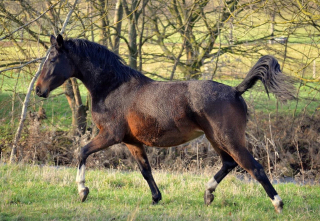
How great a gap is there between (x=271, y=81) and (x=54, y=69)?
3.27 meters

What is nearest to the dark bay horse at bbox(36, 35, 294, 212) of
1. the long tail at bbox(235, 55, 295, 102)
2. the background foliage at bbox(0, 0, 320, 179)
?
the long tail at bbox(235, 55, 295, 102)

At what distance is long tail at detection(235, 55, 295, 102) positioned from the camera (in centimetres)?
558

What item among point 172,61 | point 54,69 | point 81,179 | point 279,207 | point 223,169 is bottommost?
point 279,207

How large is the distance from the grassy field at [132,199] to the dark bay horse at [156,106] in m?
0.31

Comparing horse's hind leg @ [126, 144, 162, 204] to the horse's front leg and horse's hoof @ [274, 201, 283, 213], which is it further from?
horse's hoof @ [274, 201, 283, 213]

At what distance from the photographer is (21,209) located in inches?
203

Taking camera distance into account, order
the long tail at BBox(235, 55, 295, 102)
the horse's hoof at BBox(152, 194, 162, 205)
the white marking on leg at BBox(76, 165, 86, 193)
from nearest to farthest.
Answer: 1. the long tail at BBox(235, 55, 295, 102)
2. the white marking on leg at BBox(76, 165, 86, 193)
3. the horse's hoof at BBox(152, 194, 162, 205)

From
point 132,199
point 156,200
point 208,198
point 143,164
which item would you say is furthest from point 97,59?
point 208,198

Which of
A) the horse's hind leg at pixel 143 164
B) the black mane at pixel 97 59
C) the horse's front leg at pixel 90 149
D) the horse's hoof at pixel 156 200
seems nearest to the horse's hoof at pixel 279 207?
the horse's hoof at pixel 156 200

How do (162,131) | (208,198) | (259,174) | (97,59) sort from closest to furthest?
1. (259,174)
2. (162,131)
3. (208,198)
4. (97,59)

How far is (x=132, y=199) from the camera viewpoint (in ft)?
19.8

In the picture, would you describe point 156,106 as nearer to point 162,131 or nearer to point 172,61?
point 162,131

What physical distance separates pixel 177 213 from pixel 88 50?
2909mm

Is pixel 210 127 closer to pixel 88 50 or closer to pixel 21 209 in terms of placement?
pixel 88 50
